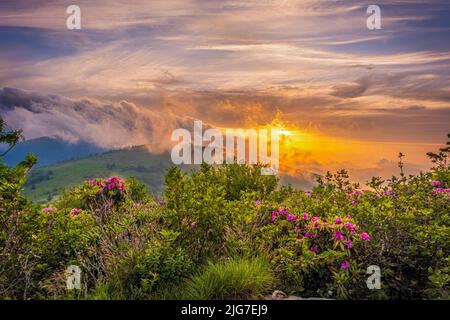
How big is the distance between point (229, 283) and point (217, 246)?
1.70 metres

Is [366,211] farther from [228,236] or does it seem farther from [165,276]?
[165,276]

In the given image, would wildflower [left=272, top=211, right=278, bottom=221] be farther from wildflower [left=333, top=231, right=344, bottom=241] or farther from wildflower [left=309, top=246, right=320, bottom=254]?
wildflower [left=333, top=231, right=344, bottom=241]

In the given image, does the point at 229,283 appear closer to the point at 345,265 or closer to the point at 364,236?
the point at 345,265

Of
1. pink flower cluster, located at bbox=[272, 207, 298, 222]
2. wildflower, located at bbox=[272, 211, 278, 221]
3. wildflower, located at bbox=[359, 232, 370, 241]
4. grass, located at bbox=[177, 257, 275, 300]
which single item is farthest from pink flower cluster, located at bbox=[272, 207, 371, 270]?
grass, located at bbox=[177, 257, 275, 300]

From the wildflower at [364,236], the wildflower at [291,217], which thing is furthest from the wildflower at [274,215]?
the wildflower at [364,236]

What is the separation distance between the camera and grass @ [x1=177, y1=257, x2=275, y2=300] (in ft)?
22.8

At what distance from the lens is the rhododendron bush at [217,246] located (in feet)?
24.6

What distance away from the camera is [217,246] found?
8.63 m

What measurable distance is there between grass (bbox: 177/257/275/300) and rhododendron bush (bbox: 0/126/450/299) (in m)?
0.04

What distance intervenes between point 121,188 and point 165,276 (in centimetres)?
739

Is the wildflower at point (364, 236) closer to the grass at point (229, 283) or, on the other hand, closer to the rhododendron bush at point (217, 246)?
the rhododendron bush at point (217, 246)

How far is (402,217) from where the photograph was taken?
8203mm
